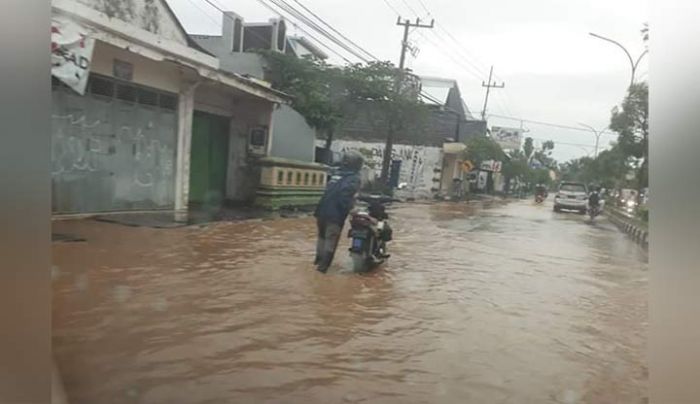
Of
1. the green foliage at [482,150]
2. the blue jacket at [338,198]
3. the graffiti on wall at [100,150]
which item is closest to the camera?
the graffiti on wall at [100,150]

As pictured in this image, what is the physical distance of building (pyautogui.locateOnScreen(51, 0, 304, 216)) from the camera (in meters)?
1.59

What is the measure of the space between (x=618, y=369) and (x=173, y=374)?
1322 mm

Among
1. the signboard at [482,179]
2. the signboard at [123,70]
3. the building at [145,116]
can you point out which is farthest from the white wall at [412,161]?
the signboard at [123,70]

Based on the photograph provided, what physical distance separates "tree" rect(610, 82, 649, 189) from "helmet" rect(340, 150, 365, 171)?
0.83 meters

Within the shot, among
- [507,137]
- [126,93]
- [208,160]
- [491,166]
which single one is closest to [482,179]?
[491,166]

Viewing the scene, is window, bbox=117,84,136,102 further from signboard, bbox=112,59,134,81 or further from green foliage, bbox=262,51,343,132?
green foliage, bbox=262,51,343,132

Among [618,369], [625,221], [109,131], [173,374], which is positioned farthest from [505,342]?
[109,131]

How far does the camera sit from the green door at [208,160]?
1.86m

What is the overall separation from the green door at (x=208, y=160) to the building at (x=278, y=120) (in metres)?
0.16

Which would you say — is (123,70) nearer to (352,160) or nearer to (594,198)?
(352,160)

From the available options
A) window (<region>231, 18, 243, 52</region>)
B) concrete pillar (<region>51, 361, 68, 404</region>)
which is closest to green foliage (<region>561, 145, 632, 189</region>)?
window (<region>231, 18, 243, 52</region>)

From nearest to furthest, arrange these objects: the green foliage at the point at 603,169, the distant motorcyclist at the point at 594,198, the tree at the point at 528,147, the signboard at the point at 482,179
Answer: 1. the green foliage at the point at 603,169
2. the distant motorcyclist at the point at 594,198
3. the tree at the point at 528,147
4. the signboard at the point at 482,179

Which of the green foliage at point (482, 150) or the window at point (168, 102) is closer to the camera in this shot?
the window at point (168, 102)

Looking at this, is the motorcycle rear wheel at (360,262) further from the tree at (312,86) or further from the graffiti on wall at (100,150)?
the graffiti on wall at (100,150)
